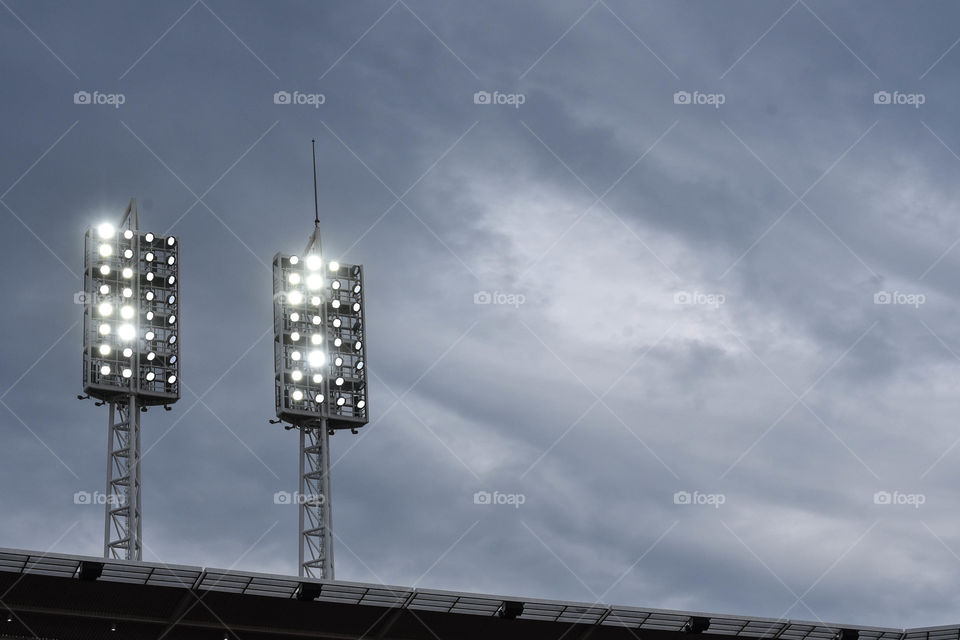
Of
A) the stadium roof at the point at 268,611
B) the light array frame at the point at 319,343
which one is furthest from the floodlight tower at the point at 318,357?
the stadium roof at the point at 268,611

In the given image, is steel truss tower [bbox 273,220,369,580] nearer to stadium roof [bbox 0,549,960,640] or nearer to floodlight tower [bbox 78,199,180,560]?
floodlight tower [bbox 78,199,180,560]

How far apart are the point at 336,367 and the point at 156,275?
26.8ft

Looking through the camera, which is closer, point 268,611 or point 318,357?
point 268,611

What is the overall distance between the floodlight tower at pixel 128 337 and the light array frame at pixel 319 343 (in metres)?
4.51

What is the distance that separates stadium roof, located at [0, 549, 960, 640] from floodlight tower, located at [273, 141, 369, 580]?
14077 millimetres

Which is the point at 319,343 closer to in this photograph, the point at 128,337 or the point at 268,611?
the point at 128,337

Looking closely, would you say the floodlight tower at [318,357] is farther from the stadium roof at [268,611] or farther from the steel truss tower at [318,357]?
the stadium roof at [268,611]

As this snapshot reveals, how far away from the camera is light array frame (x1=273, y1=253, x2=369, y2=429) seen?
7212 centimetres

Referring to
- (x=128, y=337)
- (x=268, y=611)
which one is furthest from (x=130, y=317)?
(x=268, y=611)

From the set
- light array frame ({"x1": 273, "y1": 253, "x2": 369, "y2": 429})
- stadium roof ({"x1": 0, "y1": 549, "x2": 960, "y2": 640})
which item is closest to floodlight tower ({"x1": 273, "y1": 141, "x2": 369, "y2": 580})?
light array frame ({"x1": 273, "y1": 253, "x2": 369, "y2": 429})

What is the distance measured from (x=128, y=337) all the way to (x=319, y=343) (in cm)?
780

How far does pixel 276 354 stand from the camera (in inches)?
2867

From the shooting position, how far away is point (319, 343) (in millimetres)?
72812

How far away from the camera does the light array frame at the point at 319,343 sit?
72.1 m
